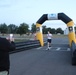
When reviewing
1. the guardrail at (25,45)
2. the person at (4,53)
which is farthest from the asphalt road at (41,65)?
the person at (4,53)

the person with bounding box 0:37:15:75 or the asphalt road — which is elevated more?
the person with bounding box 0:37:15:75

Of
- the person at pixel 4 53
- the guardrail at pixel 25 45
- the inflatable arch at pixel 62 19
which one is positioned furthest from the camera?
the inflatable arch at pixel 62 19

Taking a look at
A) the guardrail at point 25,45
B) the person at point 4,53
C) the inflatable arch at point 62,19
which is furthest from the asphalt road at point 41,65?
the inflatable arch at point 62,19

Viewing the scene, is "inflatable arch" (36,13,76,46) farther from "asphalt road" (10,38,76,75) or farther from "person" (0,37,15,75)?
"person" (0,37,15,75)

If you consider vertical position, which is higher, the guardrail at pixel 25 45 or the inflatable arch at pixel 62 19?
the inflatable arch at pixel 62 19

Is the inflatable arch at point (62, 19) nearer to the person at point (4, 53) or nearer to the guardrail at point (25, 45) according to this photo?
the guardrail at point (25, 45)

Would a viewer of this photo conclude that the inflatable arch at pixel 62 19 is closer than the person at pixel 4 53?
No

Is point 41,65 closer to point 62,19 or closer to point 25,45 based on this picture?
point 25,45

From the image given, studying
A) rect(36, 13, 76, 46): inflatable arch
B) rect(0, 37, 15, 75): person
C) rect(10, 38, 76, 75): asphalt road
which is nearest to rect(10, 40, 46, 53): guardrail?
rect(36, 13, 76, 46): inflatable arch

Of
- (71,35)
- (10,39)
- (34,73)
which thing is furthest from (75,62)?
(71,35)

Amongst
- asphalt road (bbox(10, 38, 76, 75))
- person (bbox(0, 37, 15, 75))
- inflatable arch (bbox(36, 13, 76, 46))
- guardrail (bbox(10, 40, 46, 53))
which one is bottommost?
asphalt road (bbox(10, 38, 76, 75))

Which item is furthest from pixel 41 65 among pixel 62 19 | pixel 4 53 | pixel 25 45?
pixel 62 19

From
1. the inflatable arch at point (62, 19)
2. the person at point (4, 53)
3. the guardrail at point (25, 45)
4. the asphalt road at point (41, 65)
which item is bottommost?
the asphalt road at point (41, 65)

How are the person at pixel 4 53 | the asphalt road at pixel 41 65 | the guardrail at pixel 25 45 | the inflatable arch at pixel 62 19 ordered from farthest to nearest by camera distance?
the inflatable arch at pixel 62 19 → the guardrail at pixel 25 45 → the asphalt road at pixel 41 65 → the person at pixel 4 53
